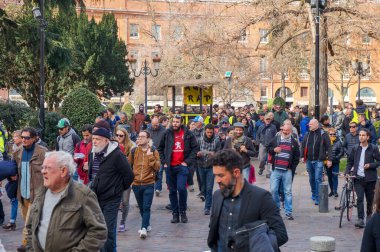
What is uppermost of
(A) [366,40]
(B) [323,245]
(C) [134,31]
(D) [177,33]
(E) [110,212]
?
(C) [134,31]

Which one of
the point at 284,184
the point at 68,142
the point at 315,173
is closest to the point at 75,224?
the point at 68,142

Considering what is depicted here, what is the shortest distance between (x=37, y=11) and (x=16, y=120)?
5700 mm

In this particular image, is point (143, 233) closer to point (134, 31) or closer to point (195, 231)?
point (195, 231)

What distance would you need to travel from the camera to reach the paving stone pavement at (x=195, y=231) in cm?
997

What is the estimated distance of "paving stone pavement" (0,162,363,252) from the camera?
32.7ft

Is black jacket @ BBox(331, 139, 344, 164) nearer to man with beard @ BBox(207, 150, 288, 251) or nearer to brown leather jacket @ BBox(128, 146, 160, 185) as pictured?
brown leather jacket @ BBox(128, 146, 160, 185)

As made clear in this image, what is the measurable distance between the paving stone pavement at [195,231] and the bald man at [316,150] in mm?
709

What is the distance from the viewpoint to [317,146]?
1376 centimetres

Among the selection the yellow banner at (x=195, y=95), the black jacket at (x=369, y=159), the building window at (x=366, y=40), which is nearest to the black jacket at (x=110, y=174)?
the black jacket at (x=369, y=159)

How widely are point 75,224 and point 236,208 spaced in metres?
1.16

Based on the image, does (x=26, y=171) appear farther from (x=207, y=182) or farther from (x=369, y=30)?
(x=369, y=30)

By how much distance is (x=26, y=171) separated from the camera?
9.90m

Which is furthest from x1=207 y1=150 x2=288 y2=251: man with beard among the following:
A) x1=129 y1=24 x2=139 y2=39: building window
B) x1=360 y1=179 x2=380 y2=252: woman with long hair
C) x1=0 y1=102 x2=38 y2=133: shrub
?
x1=129 y1=24 x2=139 y2=39: building window

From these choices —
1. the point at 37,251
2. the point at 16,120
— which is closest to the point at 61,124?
the point at 37,251
